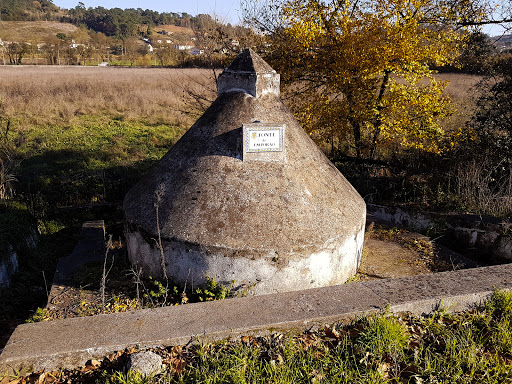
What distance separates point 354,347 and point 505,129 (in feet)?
29.7

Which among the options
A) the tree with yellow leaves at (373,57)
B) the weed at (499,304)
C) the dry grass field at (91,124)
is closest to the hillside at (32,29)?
the dry grass field at (91,124)

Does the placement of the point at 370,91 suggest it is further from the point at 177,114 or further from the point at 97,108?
the point at 97,108

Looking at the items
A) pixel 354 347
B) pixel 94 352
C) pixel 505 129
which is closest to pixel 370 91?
pixel 505 129

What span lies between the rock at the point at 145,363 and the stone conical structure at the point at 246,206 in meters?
1.33

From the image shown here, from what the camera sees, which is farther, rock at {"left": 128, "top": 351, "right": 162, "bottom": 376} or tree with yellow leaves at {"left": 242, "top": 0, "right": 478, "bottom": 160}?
tree with yellow leaves at {"left": 242, "top": 0, "right": 478, "bottom": 160}

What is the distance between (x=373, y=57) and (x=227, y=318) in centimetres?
645

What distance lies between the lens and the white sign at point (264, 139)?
13.3 ft

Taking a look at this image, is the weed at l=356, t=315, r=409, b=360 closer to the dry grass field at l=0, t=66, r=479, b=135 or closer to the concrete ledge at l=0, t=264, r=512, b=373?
the concrete ledge at l=0, t=264, r=512, b=373

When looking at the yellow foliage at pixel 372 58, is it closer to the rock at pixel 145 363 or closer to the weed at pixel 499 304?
the weed at pixel 499 304

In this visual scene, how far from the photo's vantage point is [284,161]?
4.25 metres

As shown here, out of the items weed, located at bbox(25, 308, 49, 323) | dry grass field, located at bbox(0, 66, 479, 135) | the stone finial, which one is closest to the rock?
weed, located at bbox(25, 308, 49, 323)

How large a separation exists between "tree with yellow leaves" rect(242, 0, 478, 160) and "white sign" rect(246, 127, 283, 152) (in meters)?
4.25

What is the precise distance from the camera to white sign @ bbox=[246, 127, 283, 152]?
4.06 meters

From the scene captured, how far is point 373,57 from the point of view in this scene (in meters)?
7.53
